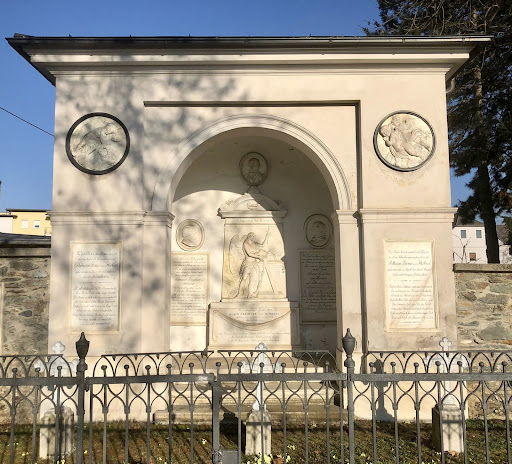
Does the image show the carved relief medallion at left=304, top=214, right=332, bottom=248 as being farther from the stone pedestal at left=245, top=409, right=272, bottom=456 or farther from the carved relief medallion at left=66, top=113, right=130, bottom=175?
the stone pedestal at left=245, top=409, right=272, bottom=456

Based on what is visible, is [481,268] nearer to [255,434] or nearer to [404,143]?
[404,143]

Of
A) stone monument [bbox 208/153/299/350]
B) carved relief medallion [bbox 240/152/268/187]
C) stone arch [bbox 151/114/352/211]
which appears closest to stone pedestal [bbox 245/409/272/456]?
stone monument [bbox 208/153/299/350]

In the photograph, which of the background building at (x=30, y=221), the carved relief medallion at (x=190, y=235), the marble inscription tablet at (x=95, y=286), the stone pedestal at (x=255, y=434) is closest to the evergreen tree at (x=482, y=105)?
the carved relief medallion at (x=190, y=235)

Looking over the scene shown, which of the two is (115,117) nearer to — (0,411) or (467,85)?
(0,411)

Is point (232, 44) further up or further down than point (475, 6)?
further down

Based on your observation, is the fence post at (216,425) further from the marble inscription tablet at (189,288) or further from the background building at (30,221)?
the background building at (30,221)

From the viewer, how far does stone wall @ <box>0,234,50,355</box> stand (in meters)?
6.70

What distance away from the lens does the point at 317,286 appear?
8.26 metres

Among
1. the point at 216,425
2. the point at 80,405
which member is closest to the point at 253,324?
the point at 216,425

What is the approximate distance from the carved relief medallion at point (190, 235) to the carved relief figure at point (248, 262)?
617 mm

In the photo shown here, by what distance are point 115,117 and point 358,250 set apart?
13.6 feet

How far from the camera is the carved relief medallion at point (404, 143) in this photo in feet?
22.0

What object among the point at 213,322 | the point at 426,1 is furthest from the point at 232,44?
the point at 426,1

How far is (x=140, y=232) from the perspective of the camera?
6.60 meters
